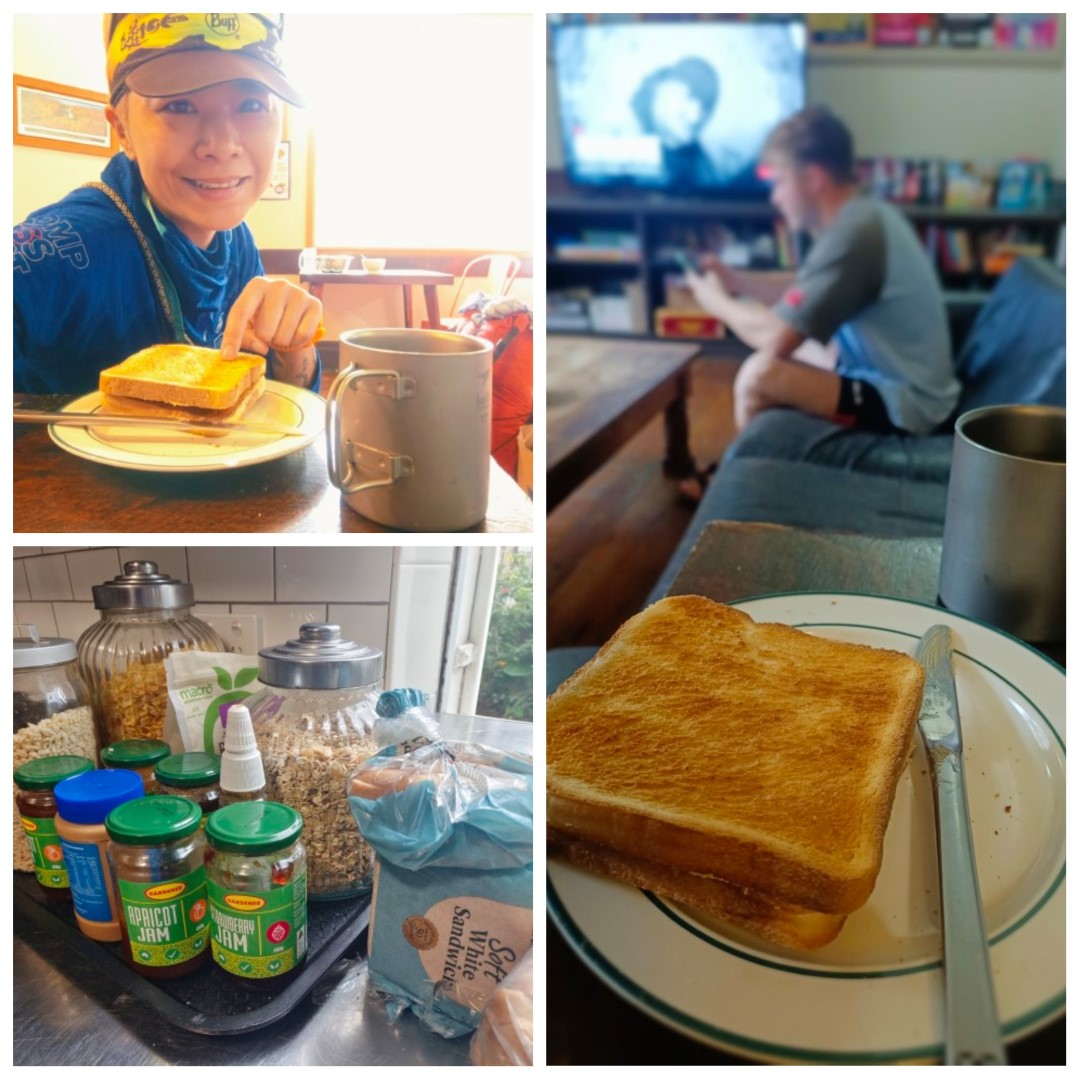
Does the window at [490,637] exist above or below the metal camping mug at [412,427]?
below

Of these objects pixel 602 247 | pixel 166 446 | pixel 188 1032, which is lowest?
pixel 188 1032

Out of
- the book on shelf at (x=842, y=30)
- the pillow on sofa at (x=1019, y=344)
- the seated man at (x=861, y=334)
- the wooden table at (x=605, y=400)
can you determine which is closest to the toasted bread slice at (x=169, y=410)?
the wooden table at (x=605, y=400)

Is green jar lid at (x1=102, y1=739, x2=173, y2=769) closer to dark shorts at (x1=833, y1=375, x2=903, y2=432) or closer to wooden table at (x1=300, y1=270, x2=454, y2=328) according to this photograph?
wooden table at (x1=300, y1=270, x2=454, y2=328)

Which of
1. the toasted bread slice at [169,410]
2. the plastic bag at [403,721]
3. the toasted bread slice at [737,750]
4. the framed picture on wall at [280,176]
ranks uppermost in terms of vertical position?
the framed picture on wall at [280,176]

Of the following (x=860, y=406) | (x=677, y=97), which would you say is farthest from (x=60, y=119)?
(x=677, y=97)

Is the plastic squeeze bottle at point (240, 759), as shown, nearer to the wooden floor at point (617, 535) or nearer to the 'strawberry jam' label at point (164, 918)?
the 'strawberry jam' label at point (164, 918)

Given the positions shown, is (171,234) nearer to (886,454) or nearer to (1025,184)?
(886,454)
